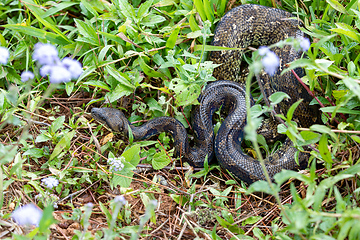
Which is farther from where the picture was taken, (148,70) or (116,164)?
(148,70)

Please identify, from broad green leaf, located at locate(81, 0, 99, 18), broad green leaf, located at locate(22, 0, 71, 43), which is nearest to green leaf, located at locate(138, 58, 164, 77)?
broad green leaf, located at locate(81, 0, 99, 18)

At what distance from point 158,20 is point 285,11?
1.99 metres

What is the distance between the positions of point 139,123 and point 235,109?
1.41 m

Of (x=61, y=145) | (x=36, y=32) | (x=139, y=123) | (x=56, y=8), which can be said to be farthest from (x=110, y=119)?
(x=56, y=8)

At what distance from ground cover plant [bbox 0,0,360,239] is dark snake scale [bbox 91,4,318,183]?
17cm

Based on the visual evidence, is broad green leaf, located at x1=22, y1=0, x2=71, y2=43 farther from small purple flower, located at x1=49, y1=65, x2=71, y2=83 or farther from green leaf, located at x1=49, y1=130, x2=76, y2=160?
small purple flower, located at x1=49, y1=65, x2=71, y2=83

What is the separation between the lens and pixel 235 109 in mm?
4344

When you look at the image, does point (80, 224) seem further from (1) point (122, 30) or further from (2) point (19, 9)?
(2) point (19, 9)

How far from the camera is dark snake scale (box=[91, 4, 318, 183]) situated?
3949 mm

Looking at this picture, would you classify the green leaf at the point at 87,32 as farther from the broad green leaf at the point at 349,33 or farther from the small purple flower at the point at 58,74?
the broad green leaf at the point at 349,33

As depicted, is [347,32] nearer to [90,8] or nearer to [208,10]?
[208,10]

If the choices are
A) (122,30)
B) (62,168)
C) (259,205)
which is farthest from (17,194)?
(259,205)

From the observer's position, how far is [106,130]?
4.12 m

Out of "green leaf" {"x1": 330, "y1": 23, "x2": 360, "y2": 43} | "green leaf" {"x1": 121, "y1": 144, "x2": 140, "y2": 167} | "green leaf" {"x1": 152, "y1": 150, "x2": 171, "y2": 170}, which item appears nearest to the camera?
"green leaf" {"x1": 121, "y1": 144, "x2": 140, "y2": 167}
